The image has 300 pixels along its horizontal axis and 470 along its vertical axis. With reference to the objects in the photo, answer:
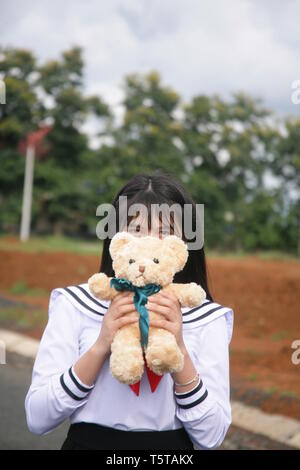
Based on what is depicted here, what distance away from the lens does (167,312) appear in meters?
1.16

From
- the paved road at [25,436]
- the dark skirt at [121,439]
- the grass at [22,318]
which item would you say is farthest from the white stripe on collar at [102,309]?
the grass at [22,318]

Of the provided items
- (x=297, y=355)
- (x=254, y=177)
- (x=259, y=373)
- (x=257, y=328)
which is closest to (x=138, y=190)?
(x=259, y=373)

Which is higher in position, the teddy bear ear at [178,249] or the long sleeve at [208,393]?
the teddy bear ear at [178,249]

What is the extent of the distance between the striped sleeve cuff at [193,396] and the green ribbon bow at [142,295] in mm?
172

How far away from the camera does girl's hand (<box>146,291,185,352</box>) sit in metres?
1.14

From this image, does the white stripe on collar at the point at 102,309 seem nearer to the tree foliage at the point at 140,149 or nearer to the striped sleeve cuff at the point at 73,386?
the striped sleeve cuff at the point at 73,386

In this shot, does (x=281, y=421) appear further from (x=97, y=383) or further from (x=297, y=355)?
(x=97, y=383)

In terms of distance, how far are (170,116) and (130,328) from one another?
16881mm

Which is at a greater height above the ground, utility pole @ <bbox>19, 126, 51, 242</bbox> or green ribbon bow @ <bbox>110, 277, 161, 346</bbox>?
utility pole @ <bbox>19, 126, 51, 242</bbox>

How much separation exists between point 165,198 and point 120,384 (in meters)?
0.50

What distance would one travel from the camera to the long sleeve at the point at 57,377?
47.6 inches

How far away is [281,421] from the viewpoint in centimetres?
356

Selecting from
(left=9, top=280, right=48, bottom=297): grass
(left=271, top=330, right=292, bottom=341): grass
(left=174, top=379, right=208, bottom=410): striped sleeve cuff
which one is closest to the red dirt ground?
(left=271, top=330, right=292, bottom=341): grass

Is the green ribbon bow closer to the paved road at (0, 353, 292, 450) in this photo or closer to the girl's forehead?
the girl's forehead
